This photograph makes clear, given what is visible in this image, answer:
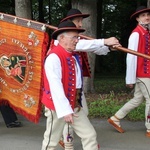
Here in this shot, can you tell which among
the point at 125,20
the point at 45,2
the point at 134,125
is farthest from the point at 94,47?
the point at 45,2

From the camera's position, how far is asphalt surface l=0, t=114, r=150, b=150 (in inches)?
204

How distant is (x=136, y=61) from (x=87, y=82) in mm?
3960

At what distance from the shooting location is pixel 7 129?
613 cm

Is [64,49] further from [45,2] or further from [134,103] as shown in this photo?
[45,2]

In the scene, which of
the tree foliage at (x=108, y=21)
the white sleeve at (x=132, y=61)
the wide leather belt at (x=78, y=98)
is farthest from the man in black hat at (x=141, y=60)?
the tree foliage at (x=108, y=21)

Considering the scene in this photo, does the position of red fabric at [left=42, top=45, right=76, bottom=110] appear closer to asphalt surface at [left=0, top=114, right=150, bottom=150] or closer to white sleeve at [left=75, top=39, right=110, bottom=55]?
white sleeve at [left=75, top=39, right=110, bottom=55]

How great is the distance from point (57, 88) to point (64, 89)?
254 millimetres

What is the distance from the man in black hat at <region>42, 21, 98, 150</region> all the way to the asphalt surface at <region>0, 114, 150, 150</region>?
1.16 metres

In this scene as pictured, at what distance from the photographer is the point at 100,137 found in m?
5.63

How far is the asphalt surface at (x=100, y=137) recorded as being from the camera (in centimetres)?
517

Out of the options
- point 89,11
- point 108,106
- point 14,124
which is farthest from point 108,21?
point 14,124

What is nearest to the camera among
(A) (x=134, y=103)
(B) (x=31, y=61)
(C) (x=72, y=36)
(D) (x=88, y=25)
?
(C) (x=72, y=36)

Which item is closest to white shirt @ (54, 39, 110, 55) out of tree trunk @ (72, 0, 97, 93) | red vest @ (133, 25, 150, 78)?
red vest @ (133, 25, 150, 78)

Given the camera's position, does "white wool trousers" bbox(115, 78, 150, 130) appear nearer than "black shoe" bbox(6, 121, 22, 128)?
Yes
